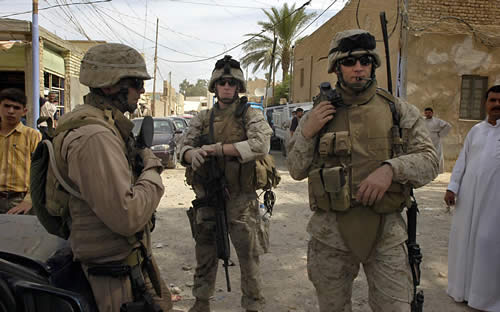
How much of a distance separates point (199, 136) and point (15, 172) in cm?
161

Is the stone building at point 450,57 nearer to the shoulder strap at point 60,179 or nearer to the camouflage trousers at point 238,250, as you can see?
the camouflage trousers at point 238,250

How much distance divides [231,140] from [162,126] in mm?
9607

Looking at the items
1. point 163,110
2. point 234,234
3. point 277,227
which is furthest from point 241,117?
point 163,110

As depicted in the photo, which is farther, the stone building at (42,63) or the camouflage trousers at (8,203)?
the stone building at (42,63)

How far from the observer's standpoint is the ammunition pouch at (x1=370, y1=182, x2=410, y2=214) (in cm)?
212

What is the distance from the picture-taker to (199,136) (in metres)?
3.31

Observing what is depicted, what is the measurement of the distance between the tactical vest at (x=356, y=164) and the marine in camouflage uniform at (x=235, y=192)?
901 millimetres

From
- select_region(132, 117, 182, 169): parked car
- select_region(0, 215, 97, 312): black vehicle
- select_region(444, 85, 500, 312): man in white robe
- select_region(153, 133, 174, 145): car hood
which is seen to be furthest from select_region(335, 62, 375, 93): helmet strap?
select_region(153, 133, 174, 145): car hood

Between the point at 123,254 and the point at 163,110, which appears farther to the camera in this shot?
the point at 163,110

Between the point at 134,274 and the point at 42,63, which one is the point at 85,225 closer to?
the point at 134,274

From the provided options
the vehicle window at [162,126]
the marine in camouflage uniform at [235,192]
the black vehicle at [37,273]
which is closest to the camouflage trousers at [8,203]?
the black vehicle at [37,273]

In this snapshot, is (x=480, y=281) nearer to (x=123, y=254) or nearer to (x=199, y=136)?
(x=199, y=136)

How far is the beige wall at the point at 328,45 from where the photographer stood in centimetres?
1222

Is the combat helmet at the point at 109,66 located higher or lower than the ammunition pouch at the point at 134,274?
higher
